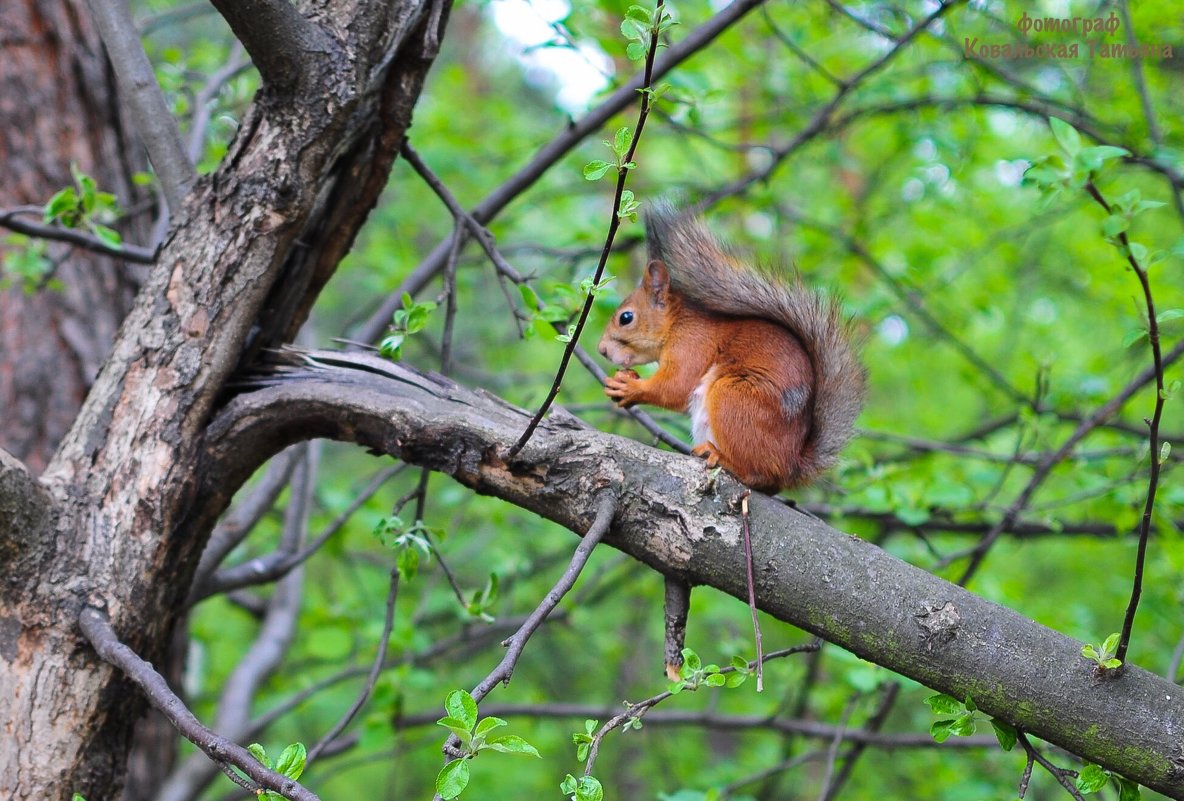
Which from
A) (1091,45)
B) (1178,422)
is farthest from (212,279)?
(1178,422)

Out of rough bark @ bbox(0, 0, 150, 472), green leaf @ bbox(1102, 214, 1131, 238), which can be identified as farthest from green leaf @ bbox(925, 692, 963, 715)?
rough bark @ bbox(0, 0, 150, 472)

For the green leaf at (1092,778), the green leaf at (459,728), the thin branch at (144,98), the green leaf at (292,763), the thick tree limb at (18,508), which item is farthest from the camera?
the thin branch at (144,98)

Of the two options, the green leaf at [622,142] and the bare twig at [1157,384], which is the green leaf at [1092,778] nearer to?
the bare twig at [1157,384]

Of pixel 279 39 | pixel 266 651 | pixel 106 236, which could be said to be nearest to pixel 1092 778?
pixel 279 39

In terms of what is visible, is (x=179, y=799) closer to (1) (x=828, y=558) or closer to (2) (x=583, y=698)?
(1) (x=828, y=558)

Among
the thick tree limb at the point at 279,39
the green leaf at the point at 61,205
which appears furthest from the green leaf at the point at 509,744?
the green leaf at the point at 61,205

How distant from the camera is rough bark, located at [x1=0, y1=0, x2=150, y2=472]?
105 inches

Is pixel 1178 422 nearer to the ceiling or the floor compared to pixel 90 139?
nearer to the ceiling

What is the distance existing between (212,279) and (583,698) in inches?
152

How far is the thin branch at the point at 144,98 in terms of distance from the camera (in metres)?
1.88

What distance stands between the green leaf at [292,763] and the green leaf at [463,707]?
0.84 ft

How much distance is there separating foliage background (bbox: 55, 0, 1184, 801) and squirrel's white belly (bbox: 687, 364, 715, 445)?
1.21ft

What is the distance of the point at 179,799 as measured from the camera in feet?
8.63

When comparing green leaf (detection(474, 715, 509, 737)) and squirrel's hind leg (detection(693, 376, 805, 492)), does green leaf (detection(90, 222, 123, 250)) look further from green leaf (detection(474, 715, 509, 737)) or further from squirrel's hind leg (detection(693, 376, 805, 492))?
green leaf (detection(474, 715, 509, 737))
